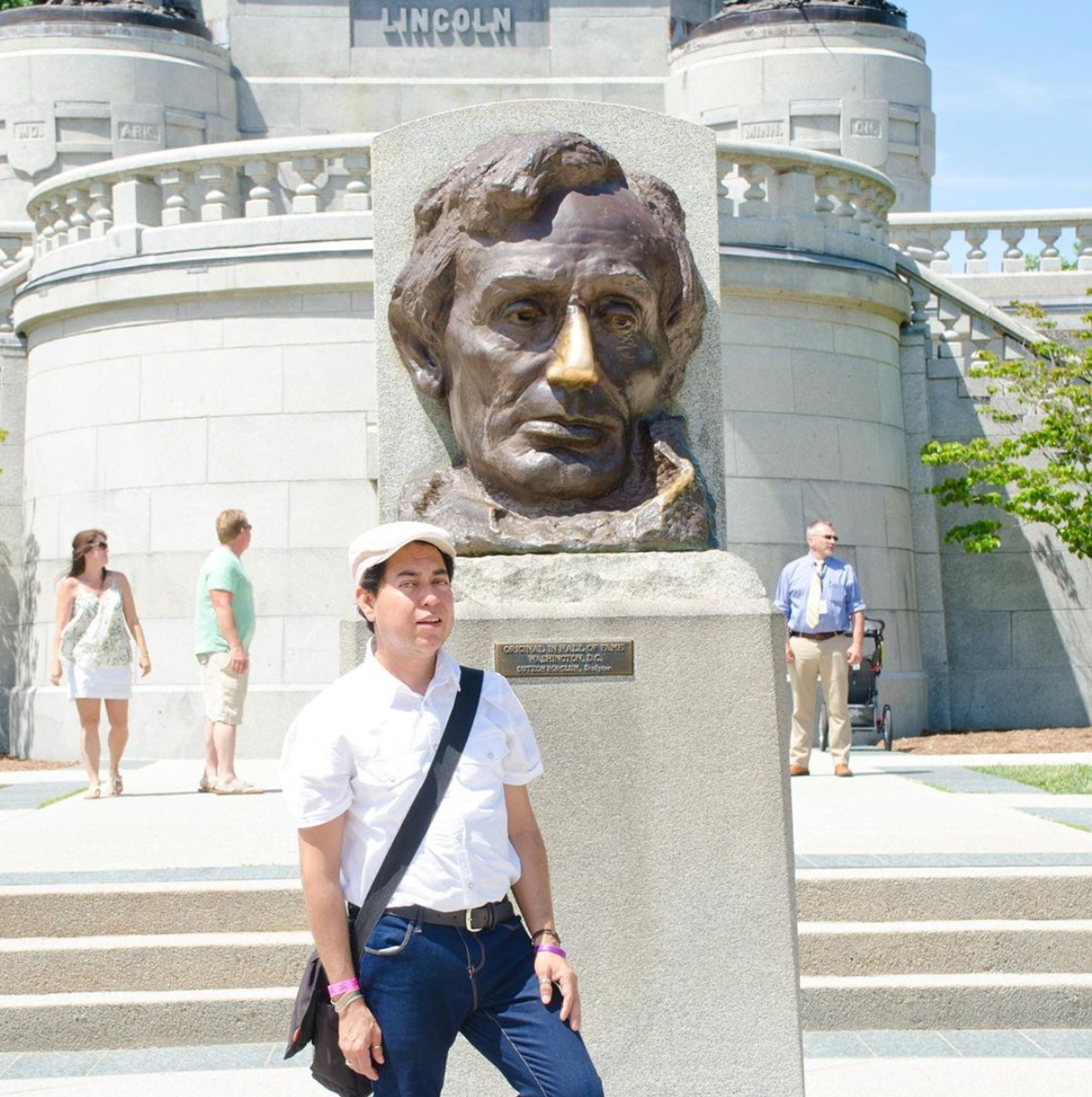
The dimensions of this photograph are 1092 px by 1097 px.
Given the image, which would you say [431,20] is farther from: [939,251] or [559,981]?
[559,981]

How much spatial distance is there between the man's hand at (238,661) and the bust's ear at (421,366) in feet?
15.9

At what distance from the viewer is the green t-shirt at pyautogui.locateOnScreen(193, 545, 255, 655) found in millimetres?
10898

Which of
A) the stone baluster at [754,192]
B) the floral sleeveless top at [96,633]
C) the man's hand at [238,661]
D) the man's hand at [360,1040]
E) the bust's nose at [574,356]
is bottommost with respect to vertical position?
the man's hand at [360,1040]

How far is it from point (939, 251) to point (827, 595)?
764 centimetres

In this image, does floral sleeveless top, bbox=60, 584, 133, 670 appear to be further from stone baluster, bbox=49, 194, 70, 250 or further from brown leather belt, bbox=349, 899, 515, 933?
brown leather belt, bbox=349, 899, 515, 933

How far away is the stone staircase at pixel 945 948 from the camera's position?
6.55 m

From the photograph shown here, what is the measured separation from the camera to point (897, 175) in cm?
2089

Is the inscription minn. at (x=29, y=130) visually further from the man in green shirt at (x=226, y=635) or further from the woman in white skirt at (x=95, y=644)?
the man in green shirt at (x=226, y=635)

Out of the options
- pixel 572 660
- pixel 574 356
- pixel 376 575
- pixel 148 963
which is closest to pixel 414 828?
pixel 376 575

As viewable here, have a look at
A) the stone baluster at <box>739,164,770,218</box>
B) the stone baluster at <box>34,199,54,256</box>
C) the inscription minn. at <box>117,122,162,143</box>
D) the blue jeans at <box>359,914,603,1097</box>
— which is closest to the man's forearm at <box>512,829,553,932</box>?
the blue jeans at <box>359,914,603,1097</box>

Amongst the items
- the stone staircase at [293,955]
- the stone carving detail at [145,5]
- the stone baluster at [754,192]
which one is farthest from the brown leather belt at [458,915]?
the stone carving detail at [145,5]

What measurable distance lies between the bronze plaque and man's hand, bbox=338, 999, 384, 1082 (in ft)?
6.29

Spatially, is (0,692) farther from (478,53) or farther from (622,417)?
(622,417)

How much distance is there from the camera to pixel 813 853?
25.5 feet
